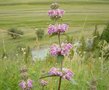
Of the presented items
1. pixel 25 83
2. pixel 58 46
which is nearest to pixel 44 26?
pixel 25 83

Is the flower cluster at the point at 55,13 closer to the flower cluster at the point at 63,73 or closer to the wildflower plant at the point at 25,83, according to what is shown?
the flower cluster at the point at 63,73

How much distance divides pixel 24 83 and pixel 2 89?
1.36 m

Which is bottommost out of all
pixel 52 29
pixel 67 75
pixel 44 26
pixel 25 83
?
pixel 44 26

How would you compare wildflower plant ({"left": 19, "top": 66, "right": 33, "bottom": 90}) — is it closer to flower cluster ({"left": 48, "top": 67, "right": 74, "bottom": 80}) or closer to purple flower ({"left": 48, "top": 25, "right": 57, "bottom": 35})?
flower cluster ({"left": 48, "top": 67, "right": 74, "bottom": 80})

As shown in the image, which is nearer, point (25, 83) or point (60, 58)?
point (60, 58)

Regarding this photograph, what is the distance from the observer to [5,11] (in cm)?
9481

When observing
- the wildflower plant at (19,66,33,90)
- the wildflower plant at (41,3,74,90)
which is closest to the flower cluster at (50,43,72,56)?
the wildflower plant at (41,3,74,90)

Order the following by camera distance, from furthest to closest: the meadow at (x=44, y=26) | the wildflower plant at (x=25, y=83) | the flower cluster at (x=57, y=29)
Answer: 1. the meadow at (x=44, y=26)
2. the wildflower plant at (x=25, y=83)
3. the flower cluster at (x=57, y=29)

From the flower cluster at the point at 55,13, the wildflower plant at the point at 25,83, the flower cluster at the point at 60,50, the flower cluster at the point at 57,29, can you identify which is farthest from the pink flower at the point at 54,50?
the wildflower plant at the point at 25,83

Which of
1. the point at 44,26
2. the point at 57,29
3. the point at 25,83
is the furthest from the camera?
the point at 44,26

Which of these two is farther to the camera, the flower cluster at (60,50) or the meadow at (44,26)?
the meadow at (44,26)

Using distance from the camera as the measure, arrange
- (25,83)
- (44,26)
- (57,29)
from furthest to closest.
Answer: (44,26) < (25,83) < (57,29)

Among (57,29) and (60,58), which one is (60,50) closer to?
(60,58)

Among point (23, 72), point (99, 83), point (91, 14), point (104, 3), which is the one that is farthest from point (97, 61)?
point (104, 3)
